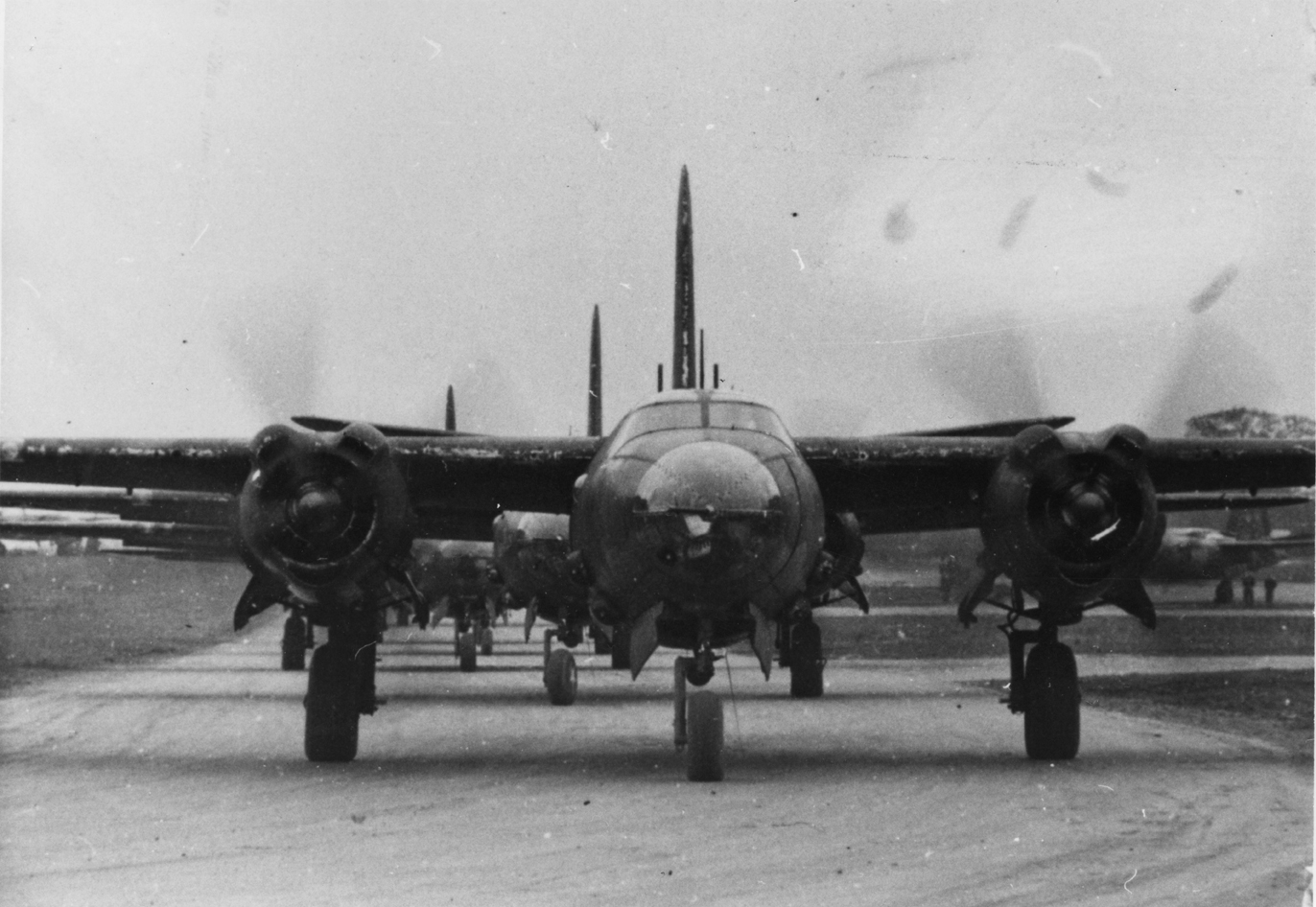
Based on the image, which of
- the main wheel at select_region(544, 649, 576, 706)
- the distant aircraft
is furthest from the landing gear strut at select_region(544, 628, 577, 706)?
the distant aircraft

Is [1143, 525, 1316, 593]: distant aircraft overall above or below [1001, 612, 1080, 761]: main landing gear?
above

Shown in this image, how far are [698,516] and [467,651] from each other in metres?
19.9

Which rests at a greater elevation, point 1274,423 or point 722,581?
point 1274,423

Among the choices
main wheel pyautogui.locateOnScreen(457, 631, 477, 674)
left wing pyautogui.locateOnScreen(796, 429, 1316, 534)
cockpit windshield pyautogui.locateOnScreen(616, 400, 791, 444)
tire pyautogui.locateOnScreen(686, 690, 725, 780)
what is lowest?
tire pyautogui.locateOnScreen(686, 690, 725, 780)

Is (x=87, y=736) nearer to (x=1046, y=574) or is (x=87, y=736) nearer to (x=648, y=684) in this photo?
(x=1046, y=574)

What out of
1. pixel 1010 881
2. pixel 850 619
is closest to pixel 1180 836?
pixel 1010 881

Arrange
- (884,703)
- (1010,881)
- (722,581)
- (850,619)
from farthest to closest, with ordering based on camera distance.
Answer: (850,619) → (884,703) → (722,581) → (1010,881)

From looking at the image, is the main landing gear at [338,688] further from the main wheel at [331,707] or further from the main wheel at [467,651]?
the main wheel at [467,651]

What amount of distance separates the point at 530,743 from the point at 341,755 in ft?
8.70

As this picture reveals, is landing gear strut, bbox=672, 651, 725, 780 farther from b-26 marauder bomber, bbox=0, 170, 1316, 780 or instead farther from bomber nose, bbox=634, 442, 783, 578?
bomber nose, bbox=634, 442, 783, 578

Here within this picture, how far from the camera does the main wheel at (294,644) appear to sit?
3039 cm

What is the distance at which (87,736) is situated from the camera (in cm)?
1620

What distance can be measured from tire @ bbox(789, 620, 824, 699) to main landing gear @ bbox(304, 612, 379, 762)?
1014 centimetres

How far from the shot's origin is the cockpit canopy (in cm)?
1302
